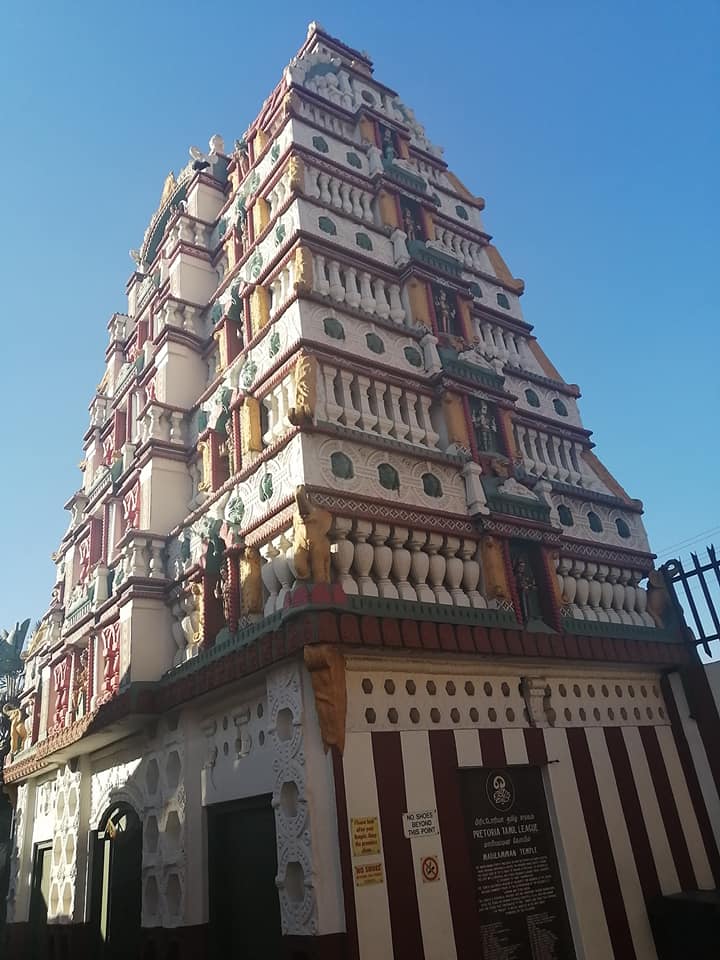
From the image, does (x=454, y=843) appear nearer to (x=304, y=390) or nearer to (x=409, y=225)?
(x=304, y=390)

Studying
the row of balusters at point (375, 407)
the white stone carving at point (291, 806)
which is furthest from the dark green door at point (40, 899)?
the row of balusters at point (375, 407)

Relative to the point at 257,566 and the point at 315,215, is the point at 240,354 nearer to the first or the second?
the point at 315,215

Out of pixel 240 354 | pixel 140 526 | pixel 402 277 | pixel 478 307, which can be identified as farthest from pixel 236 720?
pixel 478 307

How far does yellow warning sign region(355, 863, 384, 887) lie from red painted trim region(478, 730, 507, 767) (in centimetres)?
238

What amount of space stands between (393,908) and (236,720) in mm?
3545

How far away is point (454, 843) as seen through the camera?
31.0 ft

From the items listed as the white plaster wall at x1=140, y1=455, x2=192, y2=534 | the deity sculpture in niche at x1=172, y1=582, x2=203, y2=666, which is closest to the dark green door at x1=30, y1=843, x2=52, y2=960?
the deity sculpture in niche at x1=172, y1=582, x2=203, y2=666

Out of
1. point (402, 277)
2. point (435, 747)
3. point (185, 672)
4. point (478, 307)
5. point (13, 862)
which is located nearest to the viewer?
point (435, 747)

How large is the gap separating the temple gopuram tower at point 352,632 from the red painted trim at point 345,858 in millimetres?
34

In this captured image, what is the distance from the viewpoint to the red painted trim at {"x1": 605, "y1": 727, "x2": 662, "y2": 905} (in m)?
11.3

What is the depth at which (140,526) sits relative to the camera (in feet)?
51.6

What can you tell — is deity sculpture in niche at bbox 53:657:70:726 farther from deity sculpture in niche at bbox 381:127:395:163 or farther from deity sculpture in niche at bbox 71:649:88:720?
deity sculpture in niche at bbox 381:127:395:163

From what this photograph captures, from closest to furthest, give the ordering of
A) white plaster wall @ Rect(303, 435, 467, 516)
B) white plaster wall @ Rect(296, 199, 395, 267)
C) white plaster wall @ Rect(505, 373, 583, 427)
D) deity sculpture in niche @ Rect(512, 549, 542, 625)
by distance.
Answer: white plaster wall @ Rect(303, 435, 467, 516) → deity sculpture in niche @ Rect(512, 549, 542, 625) → white plaster wall @ Rect(296, 199, 395, 267) → white plaster wall @ Rect(505, 373, 583, 427)

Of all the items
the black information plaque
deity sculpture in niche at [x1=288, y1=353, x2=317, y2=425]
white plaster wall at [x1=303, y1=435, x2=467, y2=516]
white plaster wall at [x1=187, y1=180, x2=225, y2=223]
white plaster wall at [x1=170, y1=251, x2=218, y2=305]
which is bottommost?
the black information plaque
